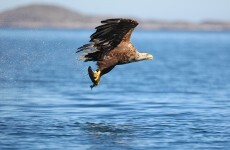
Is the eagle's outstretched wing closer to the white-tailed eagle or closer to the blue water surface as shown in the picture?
the white-tailed eagle

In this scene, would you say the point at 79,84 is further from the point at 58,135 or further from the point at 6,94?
the point at 58,135

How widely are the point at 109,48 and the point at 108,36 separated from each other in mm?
320

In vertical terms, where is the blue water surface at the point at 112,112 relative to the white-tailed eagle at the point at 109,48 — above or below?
below

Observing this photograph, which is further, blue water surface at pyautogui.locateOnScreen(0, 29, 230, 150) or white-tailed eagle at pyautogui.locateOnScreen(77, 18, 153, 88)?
white-tailed eagle at pyautogui.locateOnScreen(77, 18, 153, 88)

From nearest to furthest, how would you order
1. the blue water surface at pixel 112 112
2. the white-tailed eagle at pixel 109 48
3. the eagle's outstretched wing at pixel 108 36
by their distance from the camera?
the blue water surface at pixel 112 112 → the eagle's outstretched wing at pixel 108 36 → the white-tailed eagle at pixel 109 48

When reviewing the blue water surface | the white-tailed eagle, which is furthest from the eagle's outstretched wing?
the blue water surface

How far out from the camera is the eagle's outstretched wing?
46.2 feet

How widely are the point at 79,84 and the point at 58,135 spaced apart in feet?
39.8

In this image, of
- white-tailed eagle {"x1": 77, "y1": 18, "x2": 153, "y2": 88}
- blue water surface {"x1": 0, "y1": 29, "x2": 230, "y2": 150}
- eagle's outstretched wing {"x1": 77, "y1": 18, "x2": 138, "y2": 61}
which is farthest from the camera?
white-tailed eagle {"x1": 77, "y1": 18, "x2": 153, "y2": 88}

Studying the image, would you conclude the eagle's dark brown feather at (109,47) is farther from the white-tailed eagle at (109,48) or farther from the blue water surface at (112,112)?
the blue water surface at (112,112)

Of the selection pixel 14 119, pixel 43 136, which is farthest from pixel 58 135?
pixel 14 119

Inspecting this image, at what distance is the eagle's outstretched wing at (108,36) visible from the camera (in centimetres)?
1407

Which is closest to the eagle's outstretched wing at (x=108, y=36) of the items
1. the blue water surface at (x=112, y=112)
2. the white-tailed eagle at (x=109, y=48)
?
the white-tailed eagle at (x=109, y=48)

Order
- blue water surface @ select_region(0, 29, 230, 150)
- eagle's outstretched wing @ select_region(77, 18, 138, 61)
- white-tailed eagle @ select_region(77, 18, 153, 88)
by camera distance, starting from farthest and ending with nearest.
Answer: white-tailed eagle @ select_region(77, 18, 153, 88)
eagle's outstretched wing @ select_region(77, 18, 138, 61)
blue water surface @ select_region(0, 29, 230, 150)
